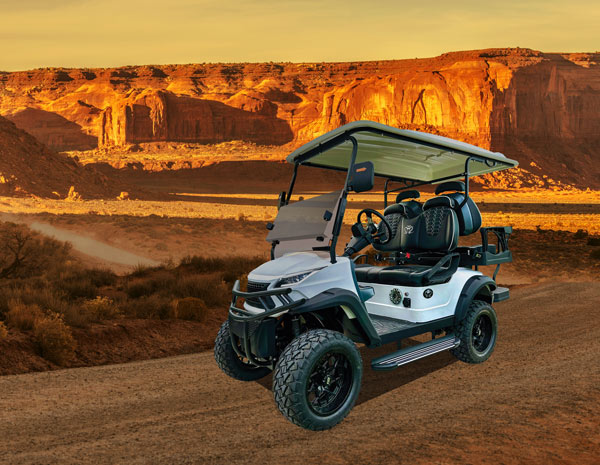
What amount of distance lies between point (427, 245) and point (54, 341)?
5.19 metres

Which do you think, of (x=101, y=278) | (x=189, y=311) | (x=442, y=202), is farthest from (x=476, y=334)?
(x=101, y=278)

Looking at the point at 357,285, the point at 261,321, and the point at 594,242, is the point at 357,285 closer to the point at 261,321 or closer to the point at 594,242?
the point at 261,321

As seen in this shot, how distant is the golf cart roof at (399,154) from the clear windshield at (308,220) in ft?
2.12

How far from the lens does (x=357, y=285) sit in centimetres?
597

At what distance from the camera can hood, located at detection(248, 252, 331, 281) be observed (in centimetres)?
579

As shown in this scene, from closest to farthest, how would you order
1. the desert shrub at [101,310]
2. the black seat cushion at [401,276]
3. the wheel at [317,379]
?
the wheel at [317,379] < the black seat cushion at [401,276] < the desert shrub at [101,310]

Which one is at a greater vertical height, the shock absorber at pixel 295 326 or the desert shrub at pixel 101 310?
the shock absorber at pixel 295 326

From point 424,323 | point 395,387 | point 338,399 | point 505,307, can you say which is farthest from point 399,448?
point 505,307

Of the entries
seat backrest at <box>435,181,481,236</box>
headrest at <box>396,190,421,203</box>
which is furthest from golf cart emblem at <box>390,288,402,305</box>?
headrest at <box>396,190,421,203</box>

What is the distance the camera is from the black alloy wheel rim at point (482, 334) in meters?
7.81

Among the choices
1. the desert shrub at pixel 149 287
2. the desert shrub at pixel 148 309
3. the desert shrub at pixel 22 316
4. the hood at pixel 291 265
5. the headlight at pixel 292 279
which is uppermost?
the hood at pixel 291 265

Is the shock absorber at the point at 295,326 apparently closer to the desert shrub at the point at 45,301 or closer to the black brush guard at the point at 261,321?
the black brush guard at the point at 261,321

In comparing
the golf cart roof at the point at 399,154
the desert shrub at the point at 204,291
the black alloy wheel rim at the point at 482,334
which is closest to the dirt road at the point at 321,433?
the black alloy wheel rim at the point at 482,334

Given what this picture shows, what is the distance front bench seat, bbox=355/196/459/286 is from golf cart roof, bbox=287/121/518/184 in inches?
23.6
